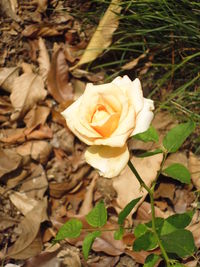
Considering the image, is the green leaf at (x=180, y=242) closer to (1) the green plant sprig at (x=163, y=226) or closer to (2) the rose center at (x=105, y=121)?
(1) the green plant sprig at (x=163, y=226)

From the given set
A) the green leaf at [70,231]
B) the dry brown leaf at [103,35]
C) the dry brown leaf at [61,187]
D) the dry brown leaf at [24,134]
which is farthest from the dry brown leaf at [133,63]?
the green leaf at [70,231]

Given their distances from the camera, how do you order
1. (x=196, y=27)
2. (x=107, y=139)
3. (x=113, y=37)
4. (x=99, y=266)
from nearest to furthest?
(x=107, y=139)
(x=99, y=266)
(x=196, y=27)
(x=113, y=37)

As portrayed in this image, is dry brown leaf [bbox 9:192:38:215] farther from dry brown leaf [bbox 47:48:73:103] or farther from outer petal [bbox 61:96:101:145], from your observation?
outer petal [bbox 61:96:101:145]

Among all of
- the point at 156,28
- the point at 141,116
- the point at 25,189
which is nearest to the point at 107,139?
the point at 141,116

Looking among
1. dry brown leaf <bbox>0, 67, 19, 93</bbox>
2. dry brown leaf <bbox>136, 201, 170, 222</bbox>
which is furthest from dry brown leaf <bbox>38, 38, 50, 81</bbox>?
dry brown leaf <bbox>136, 201, 170, 222</bbox>

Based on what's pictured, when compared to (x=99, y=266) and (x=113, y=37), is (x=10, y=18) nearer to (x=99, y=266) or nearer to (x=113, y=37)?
(x=113, y=37)
